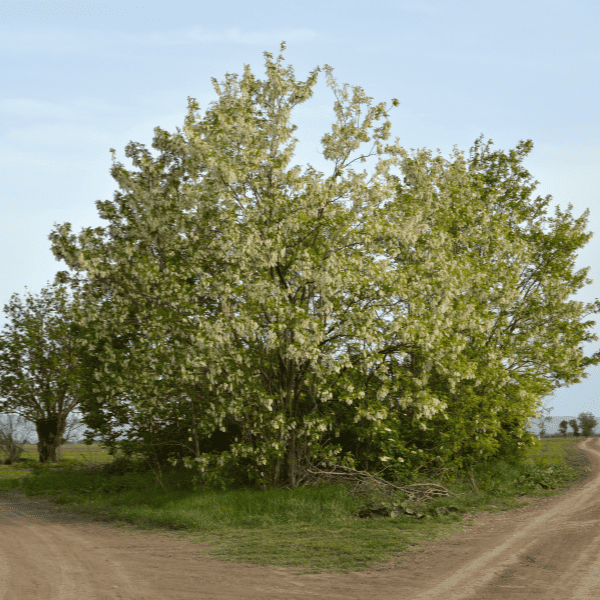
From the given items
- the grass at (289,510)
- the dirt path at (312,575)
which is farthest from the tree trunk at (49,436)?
the dirt path at (312,575)

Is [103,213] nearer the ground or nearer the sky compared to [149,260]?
nearer the sky

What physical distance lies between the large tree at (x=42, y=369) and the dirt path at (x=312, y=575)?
20033 mm

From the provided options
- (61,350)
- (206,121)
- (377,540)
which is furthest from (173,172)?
(61,350)

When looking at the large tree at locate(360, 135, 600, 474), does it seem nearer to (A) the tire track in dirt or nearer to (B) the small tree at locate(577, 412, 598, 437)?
(A) the tire track in dirt

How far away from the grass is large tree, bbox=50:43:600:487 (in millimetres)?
1339

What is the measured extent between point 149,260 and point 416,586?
12.6 m

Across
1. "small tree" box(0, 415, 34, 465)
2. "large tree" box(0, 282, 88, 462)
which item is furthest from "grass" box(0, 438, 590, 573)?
"small tree" box(0, 415, 34, 465)

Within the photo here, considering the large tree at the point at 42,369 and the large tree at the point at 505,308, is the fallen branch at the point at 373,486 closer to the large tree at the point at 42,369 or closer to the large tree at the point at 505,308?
the large tree at the point at 505,308

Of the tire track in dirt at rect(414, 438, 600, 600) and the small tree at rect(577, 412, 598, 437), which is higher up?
the small tree at rect(577, 412, 598, 437)

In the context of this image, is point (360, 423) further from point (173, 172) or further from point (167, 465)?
point (173, 172)

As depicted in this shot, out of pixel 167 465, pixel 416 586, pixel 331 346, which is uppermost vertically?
pixel 331 346

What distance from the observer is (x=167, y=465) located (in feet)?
76.3

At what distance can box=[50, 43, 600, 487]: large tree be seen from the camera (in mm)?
17000

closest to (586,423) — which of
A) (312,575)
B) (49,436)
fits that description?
(49,436)
